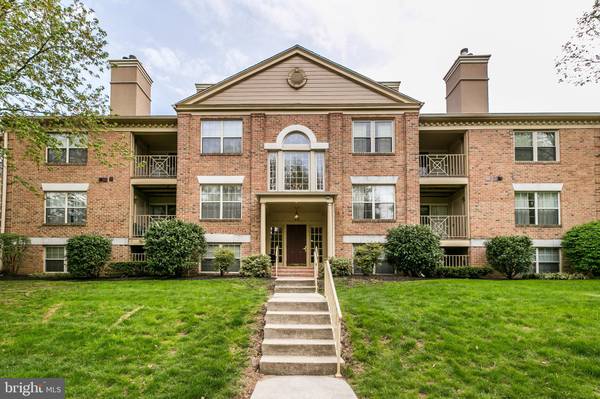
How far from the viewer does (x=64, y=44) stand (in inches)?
470

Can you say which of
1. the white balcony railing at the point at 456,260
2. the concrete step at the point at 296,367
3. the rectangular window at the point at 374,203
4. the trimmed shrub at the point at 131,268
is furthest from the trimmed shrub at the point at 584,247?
the trimmed shrub at the point at 131,268

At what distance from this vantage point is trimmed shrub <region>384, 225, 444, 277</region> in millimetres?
15117

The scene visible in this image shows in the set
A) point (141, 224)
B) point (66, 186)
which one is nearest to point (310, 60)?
point (141, 224)

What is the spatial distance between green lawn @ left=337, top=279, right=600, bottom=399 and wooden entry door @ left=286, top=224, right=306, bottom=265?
617 cm

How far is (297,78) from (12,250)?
14.3 m

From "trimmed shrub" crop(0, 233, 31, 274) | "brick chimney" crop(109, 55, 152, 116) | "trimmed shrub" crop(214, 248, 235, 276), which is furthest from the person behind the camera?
"brick chimney" crop(109, 55, 152, 116)

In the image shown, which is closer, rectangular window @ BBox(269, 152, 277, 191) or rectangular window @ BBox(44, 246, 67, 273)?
rectangular window @ BBox(269, 152, 277, 191)

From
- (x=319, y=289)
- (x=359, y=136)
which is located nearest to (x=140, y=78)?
(x=359, y=136)

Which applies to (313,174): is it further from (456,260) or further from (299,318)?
(299,318)

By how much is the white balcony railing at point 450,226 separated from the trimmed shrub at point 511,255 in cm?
143

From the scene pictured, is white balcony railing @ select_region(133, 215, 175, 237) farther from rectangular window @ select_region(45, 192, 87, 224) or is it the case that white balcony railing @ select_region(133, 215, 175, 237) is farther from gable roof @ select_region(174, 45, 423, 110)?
gable roof @ select_region(174, 45, 423, 110)

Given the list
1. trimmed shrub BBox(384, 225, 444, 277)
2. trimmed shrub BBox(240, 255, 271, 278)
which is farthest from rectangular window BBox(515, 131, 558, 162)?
trimmed shrub BBox(240, 255, 271, 278)

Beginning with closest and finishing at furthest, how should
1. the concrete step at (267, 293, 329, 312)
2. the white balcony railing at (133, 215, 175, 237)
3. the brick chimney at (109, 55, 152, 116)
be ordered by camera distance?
the concrete step at (267, 293, 329, 312) < the white balcony railing at (133, 215, 175, 237) < the brick chimney at (109, 55, 152, 116)

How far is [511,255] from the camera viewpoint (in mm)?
16031
